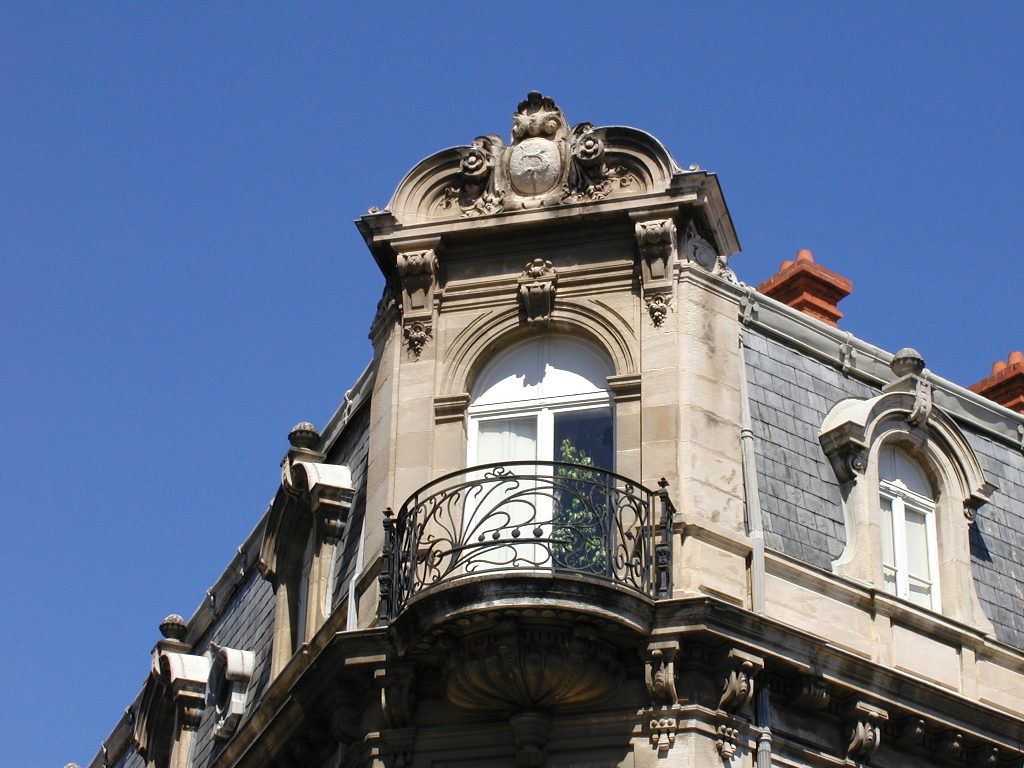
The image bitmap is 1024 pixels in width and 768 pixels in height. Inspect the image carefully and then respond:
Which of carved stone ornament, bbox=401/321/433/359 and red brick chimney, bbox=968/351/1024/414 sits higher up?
red brick chimney, bbox=968/351/1024/414

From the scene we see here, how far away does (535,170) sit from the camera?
2184cm

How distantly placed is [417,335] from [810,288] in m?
6.64

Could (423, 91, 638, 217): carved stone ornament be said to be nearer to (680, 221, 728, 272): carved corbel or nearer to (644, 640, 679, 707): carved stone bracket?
(680, 221, 728, 272): carved corbel

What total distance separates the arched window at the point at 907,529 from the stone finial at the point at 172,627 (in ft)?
32.7

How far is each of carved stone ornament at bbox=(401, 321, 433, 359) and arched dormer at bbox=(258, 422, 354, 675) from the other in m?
2.14

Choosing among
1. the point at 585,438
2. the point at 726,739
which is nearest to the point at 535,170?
the point at 585,438

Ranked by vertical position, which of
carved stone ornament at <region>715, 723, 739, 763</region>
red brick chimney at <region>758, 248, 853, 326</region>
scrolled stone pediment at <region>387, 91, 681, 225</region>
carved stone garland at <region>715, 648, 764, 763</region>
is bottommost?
carved stone ornament at <region>715, 723, 739, 763</region>

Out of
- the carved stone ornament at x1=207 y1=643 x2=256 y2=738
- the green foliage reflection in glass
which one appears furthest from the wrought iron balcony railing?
the carved stone ornament at x1=207 y1=643 x2=256 y2=738

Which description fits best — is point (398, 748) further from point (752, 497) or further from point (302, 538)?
point (302, 538)

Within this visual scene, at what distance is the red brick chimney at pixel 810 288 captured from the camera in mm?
26547

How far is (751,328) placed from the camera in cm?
2209

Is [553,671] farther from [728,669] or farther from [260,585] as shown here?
[260,585]

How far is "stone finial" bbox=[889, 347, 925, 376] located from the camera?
22531 millimetres

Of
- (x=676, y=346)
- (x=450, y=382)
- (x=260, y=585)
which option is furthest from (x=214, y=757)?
(x=676, y=346)
